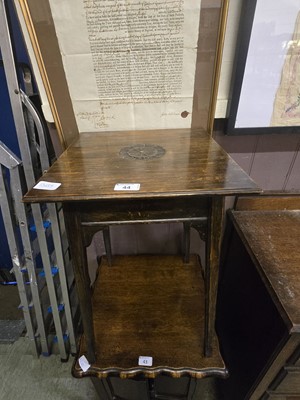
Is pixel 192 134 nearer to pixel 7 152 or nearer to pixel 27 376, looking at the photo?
pixel 7 152

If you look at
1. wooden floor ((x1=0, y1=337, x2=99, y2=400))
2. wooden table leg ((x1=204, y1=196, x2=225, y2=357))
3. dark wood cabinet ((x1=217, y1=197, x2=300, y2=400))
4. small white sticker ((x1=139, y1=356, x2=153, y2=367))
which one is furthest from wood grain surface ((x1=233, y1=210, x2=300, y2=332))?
wooden floor ((x1=0, y1=337, x2=99, y2=400))

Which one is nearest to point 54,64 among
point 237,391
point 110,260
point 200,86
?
point 200,86

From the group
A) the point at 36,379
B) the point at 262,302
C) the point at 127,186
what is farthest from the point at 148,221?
the point at 36,379

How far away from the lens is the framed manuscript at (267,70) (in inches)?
27.0

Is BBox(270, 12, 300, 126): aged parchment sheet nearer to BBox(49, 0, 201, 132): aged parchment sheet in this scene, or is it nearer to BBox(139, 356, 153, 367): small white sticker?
BBox(49, 0, 201, 132): aged parchment sheet

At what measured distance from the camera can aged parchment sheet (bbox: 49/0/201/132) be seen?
70 cm

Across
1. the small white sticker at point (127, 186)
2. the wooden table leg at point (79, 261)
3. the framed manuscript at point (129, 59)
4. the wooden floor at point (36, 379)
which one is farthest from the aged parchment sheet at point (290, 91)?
the wooden floor at point (36, 379)

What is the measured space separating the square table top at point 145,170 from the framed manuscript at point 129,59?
0.11 m

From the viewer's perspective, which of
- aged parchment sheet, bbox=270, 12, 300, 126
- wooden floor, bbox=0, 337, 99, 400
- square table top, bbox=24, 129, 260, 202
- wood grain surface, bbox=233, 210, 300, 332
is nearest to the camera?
square table top, bbox=24, 129, 260, 202

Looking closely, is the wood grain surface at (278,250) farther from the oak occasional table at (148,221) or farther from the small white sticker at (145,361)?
the small white sticker at (145,361)

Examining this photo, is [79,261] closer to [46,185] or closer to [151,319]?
[46,185]

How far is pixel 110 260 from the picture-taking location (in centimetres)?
109

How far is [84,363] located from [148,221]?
0.56m

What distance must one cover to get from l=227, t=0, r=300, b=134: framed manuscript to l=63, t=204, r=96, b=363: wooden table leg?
653 millimetres
